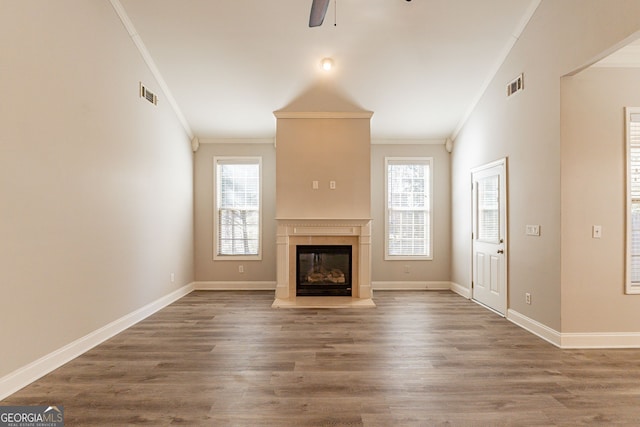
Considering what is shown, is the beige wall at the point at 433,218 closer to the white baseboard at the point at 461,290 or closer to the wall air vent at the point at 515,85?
the white baseboard at the point at 461,290

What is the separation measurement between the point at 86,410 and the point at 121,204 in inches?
94.9

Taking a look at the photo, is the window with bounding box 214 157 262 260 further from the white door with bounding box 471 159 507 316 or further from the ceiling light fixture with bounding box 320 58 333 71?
the white door with bounding box 471 159 507 316

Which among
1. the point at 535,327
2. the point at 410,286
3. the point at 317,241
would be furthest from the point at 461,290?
the point at 317,241

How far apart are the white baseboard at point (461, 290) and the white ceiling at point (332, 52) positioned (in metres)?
2.82

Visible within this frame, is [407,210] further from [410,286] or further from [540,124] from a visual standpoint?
[540,124]

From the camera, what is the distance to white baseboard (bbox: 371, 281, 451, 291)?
6719mm

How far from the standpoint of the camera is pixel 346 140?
587 cm

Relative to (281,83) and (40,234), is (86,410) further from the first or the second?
(281,83)

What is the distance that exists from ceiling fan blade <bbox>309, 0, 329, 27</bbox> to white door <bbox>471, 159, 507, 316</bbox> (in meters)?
3.07

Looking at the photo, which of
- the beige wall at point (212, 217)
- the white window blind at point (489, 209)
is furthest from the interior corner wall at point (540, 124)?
the beige wall at point (212, 217)

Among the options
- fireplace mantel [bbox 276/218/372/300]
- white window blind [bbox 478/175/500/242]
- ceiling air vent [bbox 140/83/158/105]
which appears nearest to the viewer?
ceiling air vent [bbox 140/83/158/105]

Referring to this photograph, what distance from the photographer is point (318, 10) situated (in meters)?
2.96

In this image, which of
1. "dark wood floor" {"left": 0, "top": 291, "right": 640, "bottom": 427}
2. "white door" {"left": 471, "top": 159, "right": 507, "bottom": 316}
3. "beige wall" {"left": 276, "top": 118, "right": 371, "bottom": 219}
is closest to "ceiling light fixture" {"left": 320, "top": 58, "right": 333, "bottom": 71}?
"beige wall" {"left": 276, "top": 118, "right": 371, "bottom": 219}

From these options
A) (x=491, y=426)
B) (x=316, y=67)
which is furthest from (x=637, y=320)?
(x=316, y=67)
